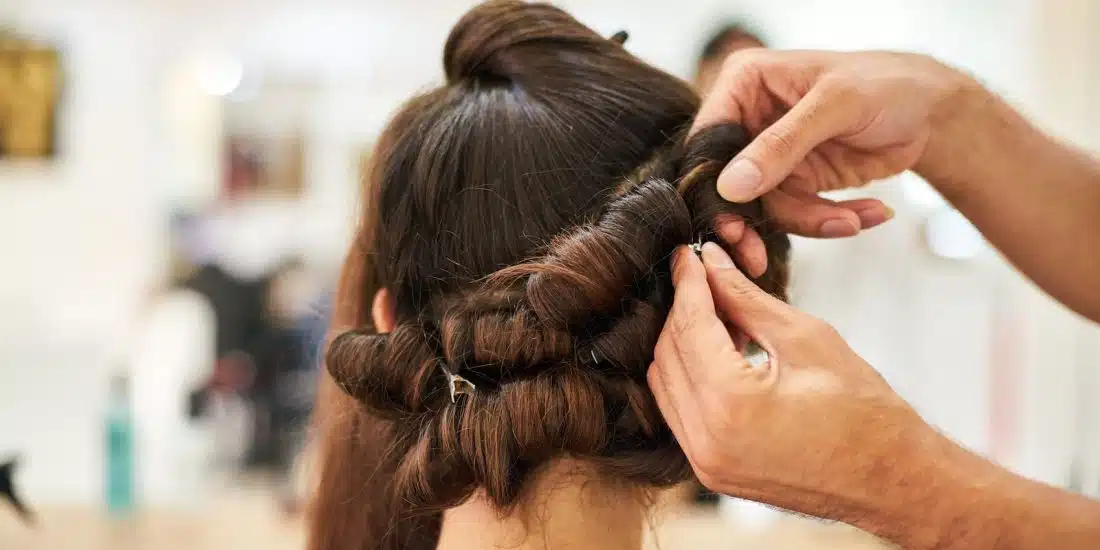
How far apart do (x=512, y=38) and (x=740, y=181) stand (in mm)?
305

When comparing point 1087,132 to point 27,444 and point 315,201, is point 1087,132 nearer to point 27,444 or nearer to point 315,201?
point 315,201

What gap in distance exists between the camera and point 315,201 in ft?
7.81

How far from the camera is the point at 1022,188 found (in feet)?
3.97

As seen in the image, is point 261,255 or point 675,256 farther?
point 261,255

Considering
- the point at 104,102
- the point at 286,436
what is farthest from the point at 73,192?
the point at 286,436

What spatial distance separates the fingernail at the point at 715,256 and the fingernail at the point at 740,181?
56 mm

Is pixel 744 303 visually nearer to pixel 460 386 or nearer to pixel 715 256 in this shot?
pixel 715 256

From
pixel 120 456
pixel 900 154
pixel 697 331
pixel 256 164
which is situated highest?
pixel 900 154

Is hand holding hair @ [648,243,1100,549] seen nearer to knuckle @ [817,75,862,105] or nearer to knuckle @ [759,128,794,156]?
knuckle @ [759,128,794,156]

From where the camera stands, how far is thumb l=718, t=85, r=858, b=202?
33.2 inches

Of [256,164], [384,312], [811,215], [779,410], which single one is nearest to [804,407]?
[779,410]

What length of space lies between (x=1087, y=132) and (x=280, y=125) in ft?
6.98

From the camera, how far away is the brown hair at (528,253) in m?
0.78

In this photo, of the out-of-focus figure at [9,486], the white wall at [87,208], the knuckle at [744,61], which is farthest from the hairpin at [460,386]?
the white wall at [87,208]
